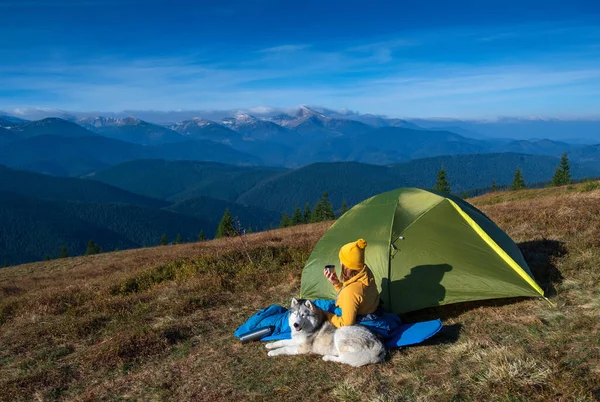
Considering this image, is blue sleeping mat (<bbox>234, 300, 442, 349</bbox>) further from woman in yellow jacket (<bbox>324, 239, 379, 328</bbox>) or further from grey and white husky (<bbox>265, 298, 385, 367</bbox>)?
grey and white husky (<bbox>265, 298, 385, 367</bbox>)

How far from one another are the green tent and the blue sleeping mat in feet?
3.06

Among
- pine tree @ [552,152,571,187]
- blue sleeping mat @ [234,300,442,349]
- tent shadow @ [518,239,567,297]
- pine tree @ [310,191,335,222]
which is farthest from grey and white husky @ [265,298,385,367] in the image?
pine tree @ [552,152,571,187]

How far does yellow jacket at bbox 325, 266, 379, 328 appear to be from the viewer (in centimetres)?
632

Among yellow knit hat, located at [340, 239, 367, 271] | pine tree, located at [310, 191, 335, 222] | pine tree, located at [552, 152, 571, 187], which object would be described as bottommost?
pine tree, located at [310, 191, 335, 222]

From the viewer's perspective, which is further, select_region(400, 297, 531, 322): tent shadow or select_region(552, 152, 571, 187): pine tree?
select_region(552, 152, 571, 187): pine tree

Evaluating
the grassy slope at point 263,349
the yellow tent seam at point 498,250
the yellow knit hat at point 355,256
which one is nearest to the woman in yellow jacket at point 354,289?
the yellow knit hat at point 355,256

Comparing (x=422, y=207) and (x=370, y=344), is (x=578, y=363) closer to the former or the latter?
(x=370, y=344)

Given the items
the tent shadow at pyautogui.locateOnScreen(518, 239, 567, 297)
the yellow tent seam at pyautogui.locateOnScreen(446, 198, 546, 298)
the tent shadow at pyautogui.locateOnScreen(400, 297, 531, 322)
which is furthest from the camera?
the tent shadow at pyautogui.locateOnScreen(518, 239, 567, 297)

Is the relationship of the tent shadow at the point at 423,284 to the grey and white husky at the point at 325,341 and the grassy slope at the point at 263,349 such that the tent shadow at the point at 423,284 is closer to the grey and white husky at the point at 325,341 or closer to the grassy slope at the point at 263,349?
the grassy slope at the point at 263,349

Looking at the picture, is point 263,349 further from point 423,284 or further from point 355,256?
point 423,284

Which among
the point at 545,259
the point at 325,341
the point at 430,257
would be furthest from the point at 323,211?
the point at 325,341

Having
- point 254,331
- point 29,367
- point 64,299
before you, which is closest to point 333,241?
point 254,331

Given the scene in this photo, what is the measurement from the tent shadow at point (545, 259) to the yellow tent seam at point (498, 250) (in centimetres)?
55

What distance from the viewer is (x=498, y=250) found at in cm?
784
